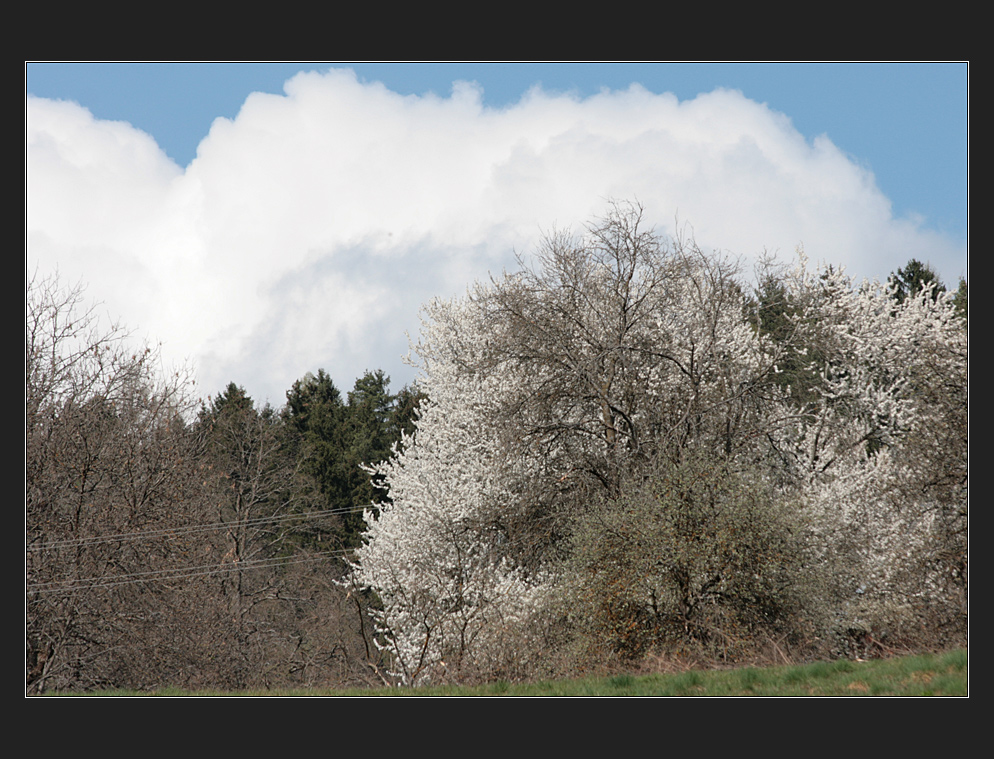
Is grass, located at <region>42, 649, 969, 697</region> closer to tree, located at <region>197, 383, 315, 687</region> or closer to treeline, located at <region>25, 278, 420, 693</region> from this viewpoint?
treeline, located at <region>25, 278, 420, 693</region>

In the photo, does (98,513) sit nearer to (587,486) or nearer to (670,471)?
(587,486)

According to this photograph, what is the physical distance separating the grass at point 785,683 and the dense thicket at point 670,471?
2781mm

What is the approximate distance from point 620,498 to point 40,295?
10.2 m

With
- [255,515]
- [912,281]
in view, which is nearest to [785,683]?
[912,281]

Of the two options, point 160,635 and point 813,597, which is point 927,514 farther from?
point 160,635

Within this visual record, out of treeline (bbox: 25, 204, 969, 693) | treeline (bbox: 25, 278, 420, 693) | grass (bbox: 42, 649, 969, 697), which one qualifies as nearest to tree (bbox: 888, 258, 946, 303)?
treeline (bbox: 25, 204, 969, 693)

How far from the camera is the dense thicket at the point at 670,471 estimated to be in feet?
42.3

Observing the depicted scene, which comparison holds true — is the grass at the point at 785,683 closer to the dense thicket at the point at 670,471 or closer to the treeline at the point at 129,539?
the dense thicket at the point at 670,471

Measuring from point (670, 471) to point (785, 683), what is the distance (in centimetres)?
499

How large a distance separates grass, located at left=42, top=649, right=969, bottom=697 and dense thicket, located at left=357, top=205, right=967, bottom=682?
2781mm

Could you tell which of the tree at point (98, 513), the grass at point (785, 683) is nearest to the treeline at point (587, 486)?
the tree at point (98, 513)

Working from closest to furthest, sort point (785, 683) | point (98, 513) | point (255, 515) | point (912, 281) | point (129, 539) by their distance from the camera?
point (785, 683) → point (98, 513) → point (129, 539) → point (912, 281) → point (255, 515)

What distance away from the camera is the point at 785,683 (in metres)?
8.62

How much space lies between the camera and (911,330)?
20141 mm
